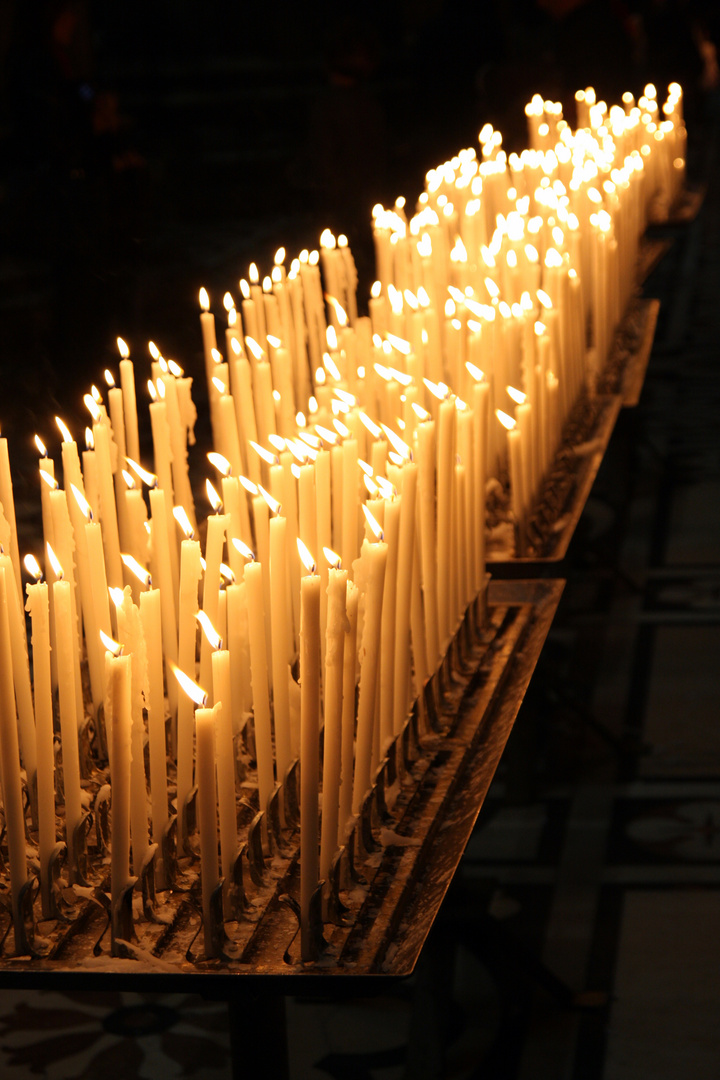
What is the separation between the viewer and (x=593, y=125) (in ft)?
14.2

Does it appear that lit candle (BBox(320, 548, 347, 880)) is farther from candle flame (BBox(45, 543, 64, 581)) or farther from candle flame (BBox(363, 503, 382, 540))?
candle flame (BBox(45, 543, 64, 581))

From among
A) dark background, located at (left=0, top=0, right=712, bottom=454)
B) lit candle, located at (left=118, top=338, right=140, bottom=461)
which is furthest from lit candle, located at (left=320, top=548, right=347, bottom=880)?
dark background, located at (left=0, top=0, right=712, bottom=454)

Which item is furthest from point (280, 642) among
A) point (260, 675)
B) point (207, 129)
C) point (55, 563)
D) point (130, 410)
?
point (207, 129)

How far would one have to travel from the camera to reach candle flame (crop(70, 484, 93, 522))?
134cm

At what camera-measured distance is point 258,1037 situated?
1.19 metres

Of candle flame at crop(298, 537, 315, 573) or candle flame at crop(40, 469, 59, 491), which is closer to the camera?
candle flame at crop(298, 537, 315, 573)

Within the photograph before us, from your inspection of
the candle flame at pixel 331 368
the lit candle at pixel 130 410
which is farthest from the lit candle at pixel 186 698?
the candle flame at pixel 331 368

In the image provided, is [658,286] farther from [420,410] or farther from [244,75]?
[420,410]

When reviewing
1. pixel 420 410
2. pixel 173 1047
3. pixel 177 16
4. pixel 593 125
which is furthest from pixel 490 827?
pixel 177 16

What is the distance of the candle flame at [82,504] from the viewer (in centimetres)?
134

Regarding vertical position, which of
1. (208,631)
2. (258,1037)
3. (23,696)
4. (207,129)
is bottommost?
(258,1037)

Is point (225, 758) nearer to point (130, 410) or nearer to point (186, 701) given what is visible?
point (186, 701)

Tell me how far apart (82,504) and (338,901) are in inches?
18.1

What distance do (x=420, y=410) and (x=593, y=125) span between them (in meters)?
3.02
